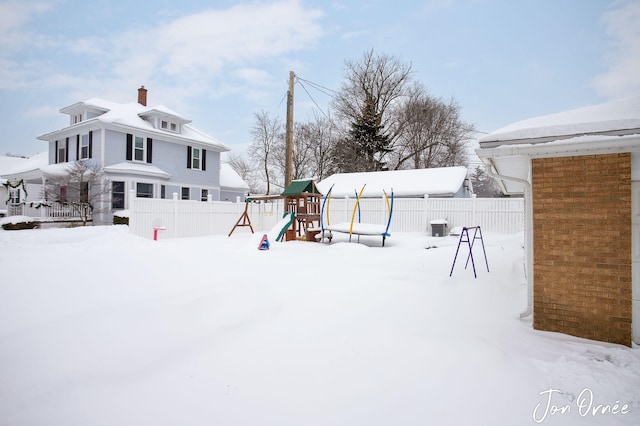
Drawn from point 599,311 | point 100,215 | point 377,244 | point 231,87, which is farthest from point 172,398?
point 231,87

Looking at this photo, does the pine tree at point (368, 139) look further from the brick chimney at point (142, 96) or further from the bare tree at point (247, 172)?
the brick chimney at point (142, 96)

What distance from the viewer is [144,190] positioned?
18.5m

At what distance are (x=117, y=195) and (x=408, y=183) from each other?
15303mm

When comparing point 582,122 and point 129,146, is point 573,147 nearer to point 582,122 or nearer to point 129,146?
point 582,122

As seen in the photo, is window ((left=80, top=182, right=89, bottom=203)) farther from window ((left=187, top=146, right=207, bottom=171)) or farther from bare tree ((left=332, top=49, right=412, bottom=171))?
bare tree ((left=332, top=49, right=412, bottom=171))

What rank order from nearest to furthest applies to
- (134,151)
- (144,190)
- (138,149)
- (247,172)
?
(134,151), (144,190), (138,149), (247,172)

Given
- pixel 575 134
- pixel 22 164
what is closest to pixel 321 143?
pixel 22 164

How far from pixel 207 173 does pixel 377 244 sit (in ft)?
47.1

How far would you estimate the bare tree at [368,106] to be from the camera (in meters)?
30.5

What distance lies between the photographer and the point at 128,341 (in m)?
3.61

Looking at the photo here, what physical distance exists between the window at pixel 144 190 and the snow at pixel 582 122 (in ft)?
60.3

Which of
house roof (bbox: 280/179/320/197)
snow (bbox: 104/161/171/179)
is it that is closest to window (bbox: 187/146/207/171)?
snow (bbox: 104/161/171/179)

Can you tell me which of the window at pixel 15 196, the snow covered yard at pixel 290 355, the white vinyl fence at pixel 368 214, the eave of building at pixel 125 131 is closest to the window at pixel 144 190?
the eave of building at pixel 125 131

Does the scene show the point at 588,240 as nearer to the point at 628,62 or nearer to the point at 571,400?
the point at 571,400
